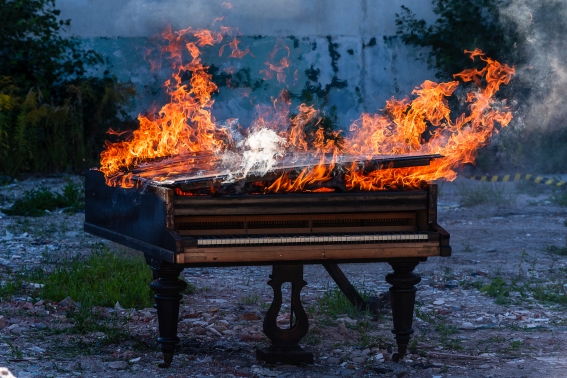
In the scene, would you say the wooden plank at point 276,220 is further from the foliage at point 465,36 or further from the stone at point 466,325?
the foliage at point 465,36

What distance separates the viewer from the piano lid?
5.56m

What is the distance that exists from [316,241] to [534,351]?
216 centimetres

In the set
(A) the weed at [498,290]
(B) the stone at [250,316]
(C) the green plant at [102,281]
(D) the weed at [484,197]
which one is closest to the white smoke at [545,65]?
(D) the weed at [484,197]

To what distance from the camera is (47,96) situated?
17.0 metres

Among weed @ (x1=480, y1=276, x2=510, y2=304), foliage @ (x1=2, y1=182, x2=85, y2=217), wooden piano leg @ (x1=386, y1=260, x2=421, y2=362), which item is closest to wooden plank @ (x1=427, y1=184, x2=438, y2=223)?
wooden piano leg @ (x1=386, y1=260, x2=421, y2=362)

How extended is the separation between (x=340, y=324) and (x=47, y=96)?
1110 cm

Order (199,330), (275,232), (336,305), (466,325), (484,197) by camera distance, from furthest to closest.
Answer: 1. (484,197)
2. (336,305)
3. (466,325)
4. (199,330)
5. (275,232)

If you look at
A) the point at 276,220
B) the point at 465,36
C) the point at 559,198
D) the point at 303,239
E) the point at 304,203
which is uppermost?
the point at 465,36

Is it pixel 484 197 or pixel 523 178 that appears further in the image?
pixel 523 178

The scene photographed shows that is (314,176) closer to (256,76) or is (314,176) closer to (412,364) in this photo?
(412,364)


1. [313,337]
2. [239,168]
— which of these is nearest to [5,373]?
[239,168]

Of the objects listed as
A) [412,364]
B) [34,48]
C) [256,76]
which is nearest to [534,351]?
[412,364]

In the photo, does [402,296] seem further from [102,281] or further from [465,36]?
[465,36]

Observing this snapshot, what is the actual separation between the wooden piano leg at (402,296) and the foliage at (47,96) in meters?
10.8
